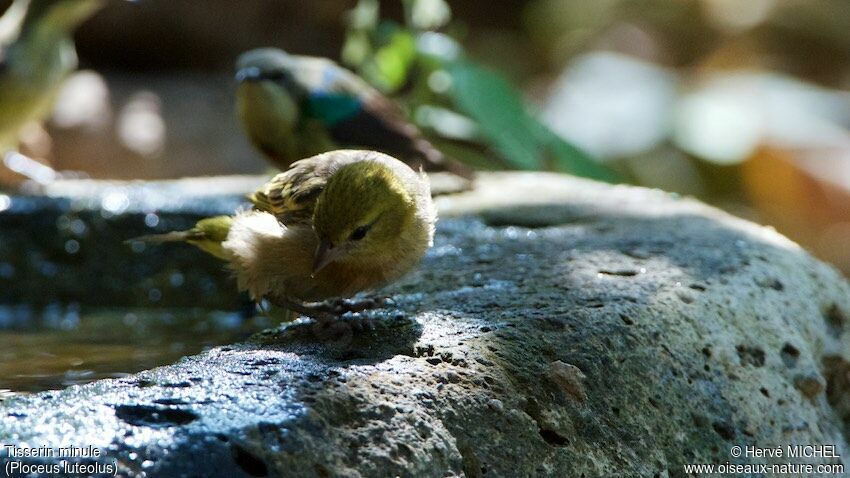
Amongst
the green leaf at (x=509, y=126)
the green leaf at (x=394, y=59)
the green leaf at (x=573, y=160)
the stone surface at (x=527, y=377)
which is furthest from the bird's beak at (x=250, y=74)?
the green leaf at (x=573, y=160)

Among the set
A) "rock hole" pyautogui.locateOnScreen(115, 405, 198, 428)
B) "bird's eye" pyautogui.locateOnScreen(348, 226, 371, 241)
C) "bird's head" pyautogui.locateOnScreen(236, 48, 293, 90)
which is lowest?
"bird's head" pyautogui.locateOnScreen(236, 48, 293, 90)

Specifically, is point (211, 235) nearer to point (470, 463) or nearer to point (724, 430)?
point (470, 463)

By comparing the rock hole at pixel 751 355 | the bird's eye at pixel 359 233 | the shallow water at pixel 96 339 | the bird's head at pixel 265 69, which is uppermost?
the bird's eye at pixel 359 233

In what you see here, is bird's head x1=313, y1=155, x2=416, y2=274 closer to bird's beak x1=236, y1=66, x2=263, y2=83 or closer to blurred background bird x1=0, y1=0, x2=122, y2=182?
bird's beak x1=236, y1=66, x2=263, y2=83

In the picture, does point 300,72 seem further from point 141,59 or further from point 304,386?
point 141,59

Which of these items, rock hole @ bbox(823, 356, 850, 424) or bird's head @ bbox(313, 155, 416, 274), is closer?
bird's head @ bbox(313, 155, 416, 274)

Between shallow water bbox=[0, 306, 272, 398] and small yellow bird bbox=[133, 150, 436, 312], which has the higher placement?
small yellow bird bbox=[133, 150, 436, 312]

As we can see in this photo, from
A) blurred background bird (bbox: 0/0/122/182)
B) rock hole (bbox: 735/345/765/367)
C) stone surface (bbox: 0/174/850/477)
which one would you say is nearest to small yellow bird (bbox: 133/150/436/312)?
stone surface (bbox: 0/174/850/477)

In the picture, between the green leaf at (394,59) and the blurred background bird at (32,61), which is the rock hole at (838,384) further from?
the blurred background bird at (32,61)
